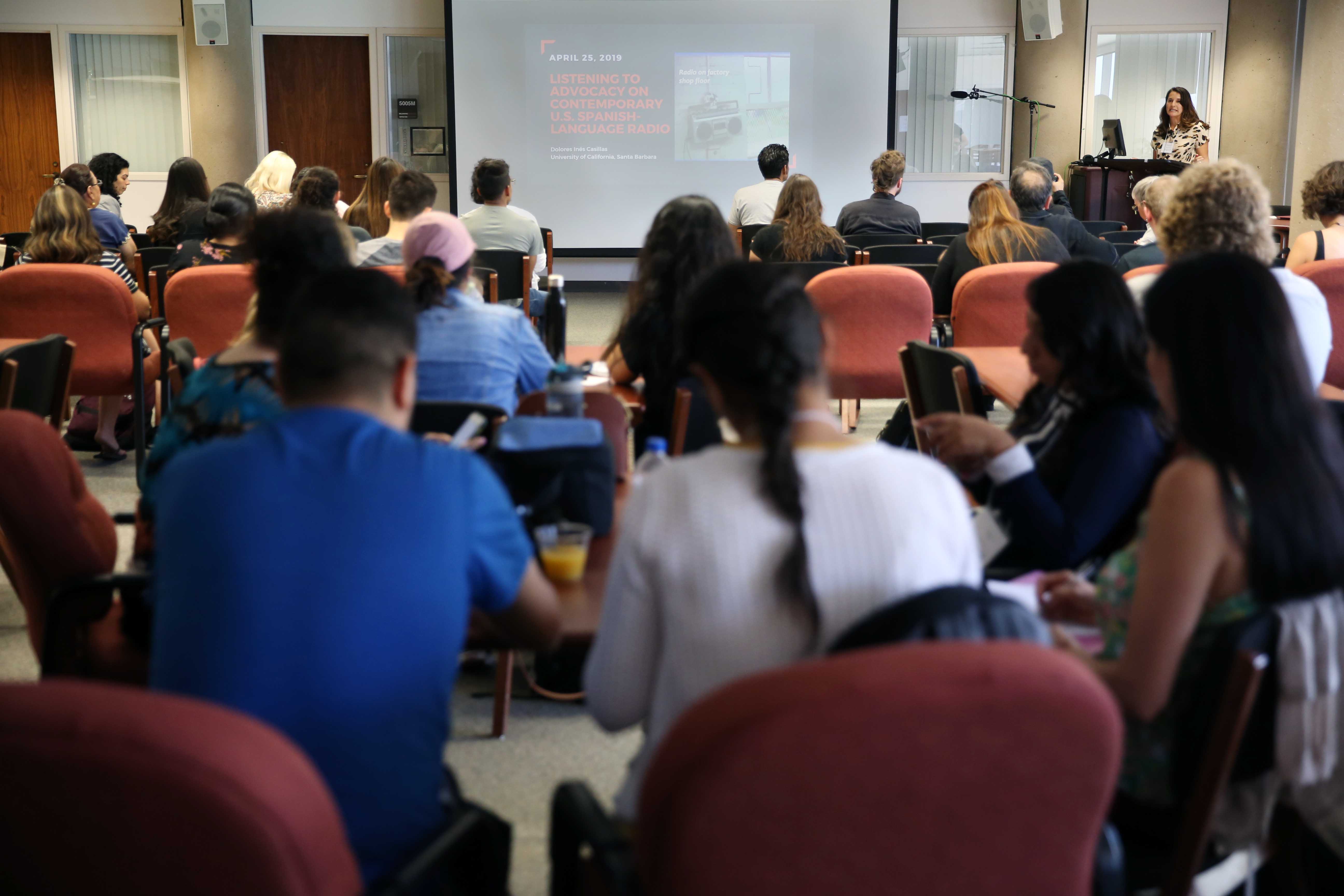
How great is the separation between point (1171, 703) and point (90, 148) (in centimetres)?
1129

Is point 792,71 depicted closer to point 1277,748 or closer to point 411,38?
point 411,38

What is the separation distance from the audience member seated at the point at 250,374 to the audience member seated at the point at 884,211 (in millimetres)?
5071

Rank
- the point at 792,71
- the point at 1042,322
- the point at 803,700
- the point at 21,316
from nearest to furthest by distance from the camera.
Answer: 1. the point at 803,700
2. the point at 1042,322
3. the point at 21,316
4. the point at 792,71

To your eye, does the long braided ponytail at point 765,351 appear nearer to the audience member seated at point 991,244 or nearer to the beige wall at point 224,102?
the audience member seated at point 991,244

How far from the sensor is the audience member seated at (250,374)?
221cm

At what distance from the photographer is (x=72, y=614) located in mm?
2031

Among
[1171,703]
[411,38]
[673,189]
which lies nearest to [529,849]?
[1171,703]

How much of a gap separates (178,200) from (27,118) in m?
5.13

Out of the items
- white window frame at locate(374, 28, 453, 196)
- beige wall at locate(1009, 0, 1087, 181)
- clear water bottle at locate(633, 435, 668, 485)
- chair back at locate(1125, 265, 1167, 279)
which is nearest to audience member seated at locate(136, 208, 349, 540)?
clear water bottle at locate(633, 435, 668, 485)

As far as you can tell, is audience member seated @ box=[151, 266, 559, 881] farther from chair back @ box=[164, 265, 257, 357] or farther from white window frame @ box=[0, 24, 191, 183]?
white window frame @ box=[0, 24, 191, 183]

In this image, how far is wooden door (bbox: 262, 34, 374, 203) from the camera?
1066 cm

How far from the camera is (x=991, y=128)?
11109 millimetres

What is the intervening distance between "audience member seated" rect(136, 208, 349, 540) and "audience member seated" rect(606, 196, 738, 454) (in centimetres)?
105

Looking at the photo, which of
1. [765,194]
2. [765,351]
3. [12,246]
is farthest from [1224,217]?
[12,246]
